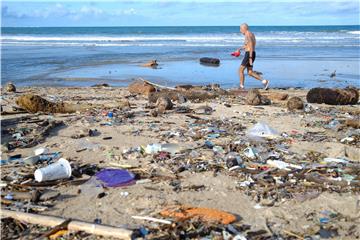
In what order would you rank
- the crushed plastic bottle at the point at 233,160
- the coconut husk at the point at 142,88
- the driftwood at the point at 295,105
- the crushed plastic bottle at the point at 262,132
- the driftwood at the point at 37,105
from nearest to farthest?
1. the crushed plastic bottle at the point at 233,160
2. the crushed plastic bottle at the point at 262,132
3. the driftwood at the point at 37,105
4. the driftwood at the point at 295,105
5. the coconut husk at the point at 142,88

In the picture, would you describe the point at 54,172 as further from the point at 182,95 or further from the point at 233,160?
the point at 182,95

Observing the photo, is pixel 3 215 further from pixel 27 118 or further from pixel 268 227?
pixel 27 118

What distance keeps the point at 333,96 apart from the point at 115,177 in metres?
6.36

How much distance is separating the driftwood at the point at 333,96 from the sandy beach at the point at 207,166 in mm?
934

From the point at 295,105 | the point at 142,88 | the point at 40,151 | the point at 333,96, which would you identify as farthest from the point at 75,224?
the point at 333,96

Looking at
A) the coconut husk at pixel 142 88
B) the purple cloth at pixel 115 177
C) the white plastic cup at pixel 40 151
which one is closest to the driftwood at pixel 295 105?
the coconut husk at pixel 142 88

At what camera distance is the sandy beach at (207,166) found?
12.1 feet

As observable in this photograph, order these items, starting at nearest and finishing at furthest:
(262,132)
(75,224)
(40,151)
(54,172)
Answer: (75,224) < (54,172) < (40,151) < (262,132)

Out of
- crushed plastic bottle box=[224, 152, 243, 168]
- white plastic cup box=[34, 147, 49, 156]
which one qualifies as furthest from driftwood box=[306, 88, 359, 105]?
white plastic cup box=[34, 147, 49, 156]

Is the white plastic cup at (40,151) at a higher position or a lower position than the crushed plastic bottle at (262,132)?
lower

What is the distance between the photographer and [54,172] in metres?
4.37

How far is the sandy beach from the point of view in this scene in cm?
369

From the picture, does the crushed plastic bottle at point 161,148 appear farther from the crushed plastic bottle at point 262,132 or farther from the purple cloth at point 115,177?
the crushed plastic bottle at point 262,132

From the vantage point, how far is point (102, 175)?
450cm
